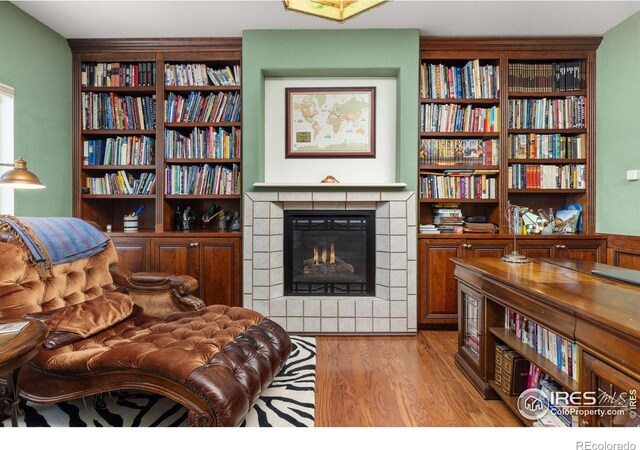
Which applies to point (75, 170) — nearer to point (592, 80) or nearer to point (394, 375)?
point (394, 375)

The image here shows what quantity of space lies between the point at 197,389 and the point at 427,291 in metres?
2.34

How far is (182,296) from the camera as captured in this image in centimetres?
239

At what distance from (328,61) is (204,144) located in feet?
4.39

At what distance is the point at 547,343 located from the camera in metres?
1.70

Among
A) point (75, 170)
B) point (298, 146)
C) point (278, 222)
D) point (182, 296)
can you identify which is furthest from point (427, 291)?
point (75, 170)

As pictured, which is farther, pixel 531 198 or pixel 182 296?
pixel 531 198

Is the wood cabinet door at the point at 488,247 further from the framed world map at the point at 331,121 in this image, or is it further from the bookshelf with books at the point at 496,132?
the framed world map at the point at 331,121

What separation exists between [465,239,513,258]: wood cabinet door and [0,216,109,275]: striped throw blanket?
2845 millimetres

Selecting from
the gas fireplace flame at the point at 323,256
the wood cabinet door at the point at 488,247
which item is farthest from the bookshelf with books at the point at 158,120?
the wood cabinet door at the point at 488,247

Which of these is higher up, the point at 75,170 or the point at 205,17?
the point at 205,17

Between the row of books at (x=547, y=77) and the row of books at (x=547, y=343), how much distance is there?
7.75 ft

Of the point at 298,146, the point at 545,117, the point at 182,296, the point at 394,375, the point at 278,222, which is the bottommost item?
the point at 394,375

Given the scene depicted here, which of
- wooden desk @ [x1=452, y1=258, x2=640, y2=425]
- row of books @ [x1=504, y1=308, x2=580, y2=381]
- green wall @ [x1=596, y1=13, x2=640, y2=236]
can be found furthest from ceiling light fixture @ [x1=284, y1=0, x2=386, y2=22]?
green wall @ [x1=596, y1=13, x2=640, y2=236]
